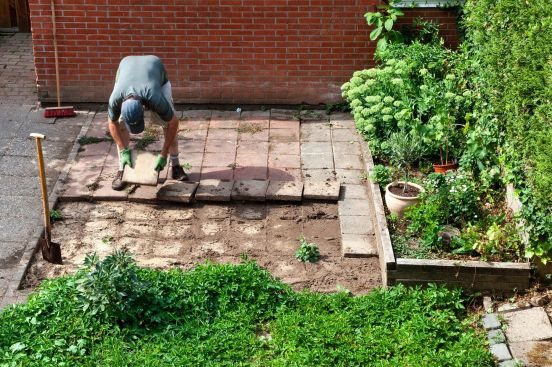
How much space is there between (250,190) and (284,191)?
1.27 feet

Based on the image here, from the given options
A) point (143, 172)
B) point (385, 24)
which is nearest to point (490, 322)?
point (143, 172)

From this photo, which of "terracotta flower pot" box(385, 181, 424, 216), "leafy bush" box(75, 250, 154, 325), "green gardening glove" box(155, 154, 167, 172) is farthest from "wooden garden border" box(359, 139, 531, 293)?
"green gardening glove" box(155, 154, 167, 172)

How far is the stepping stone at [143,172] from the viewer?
898cm

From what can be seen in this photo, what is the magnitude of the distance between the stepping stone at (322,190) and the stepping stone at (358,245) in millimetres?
796

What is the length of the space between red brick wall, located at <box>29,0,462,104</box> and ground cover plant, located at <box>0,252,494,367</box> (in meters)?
4.68

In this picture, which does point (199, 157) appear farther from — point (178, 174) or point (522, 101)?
point (522, 101)

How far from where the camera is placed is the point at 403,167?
30.1ft

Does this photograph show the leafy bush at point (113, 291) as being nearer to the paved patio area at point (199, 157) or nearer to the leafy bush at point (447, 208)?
the paved patio area at point (199, 157)

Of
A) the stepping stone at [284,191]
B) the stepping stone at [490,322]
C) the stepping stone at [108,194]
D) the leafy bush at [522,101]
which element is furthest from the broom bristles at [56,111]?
the stepping stone at [490,322]

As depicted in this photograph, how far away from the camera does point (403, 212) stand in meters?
8.20

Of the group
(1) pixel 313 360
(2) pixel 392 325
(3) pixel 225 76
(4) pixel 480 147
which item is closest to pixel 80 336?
(1) pixel 313 360

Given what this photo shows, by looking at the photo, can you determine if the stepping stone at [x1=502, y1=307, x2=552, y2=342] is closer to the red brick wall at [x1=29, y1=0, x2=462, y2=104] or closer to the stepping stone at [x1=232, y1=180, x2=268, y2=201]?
the stepping stone at [x1=232, y1=180, x2=268, y2=201]

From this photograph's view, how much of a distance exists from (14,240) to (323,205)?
3336mm

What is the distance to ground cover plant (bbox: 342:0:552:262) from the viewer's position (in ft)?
23.4
